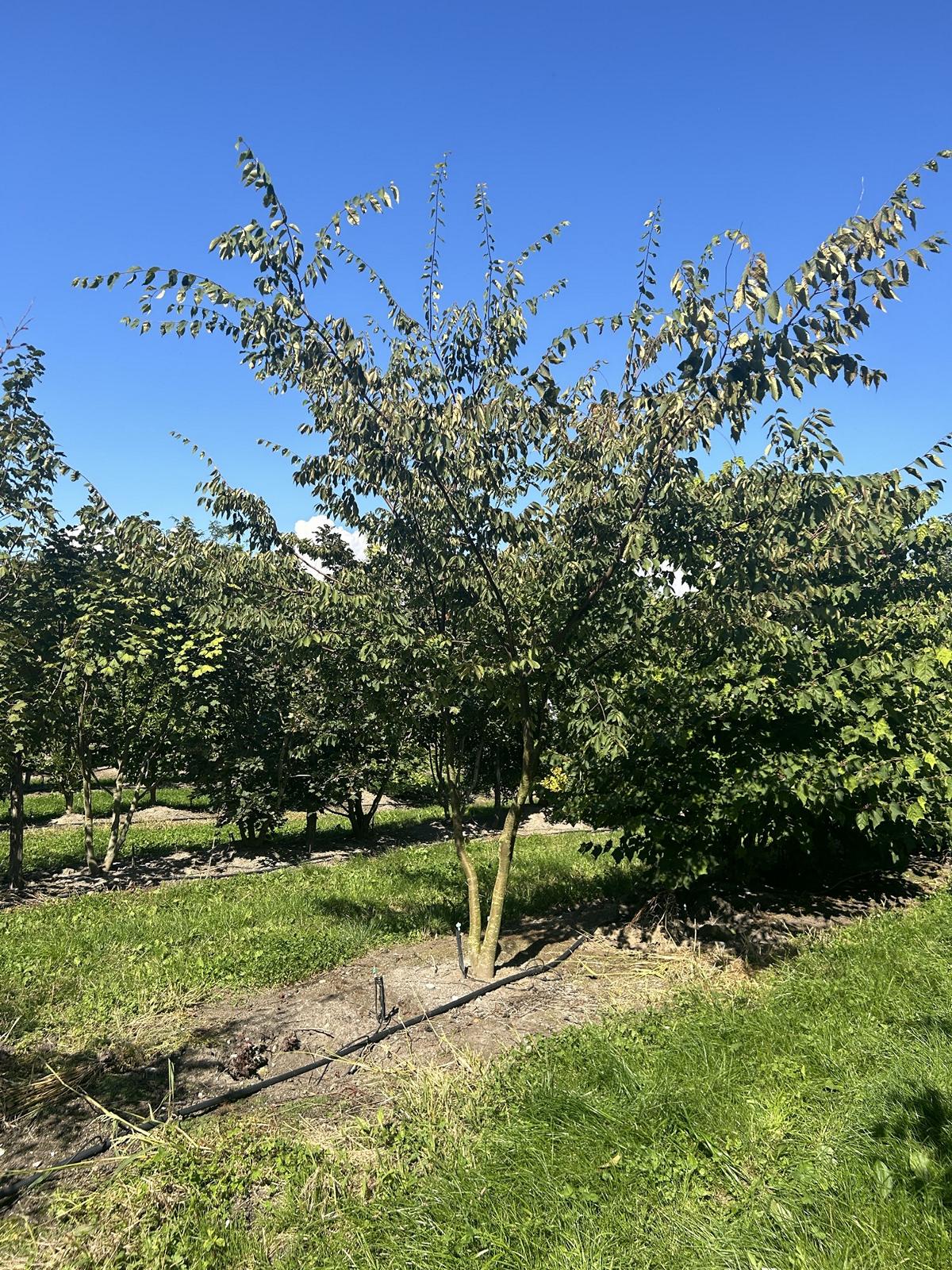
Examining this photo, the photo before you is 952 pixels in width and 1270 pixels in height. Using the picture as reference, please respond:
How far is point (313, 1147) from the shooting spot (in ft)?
12.3

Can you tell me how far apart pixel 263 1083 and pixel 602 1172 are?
2.25m

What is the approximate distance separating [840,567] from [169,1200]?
8903mm

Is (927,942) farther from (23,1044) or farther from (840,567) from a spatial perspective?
(23,1044)

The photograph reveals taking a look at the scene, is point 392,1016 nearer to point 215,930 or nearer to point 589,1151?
point 589,1151

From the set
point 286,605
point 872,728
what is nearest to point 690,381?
point 286,605

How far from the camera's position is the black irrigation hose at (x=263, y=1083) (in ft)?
12.2

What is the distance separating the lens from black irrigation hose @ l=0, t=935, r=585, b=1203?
3721mm

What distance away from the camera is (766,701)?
288 inches

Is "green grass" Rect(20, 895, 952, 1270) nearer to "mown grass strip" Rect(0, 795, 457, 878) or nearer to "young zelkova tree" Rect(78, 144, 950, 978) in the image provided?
"young zelkova tree" Rect(78, 144, 950, 978)

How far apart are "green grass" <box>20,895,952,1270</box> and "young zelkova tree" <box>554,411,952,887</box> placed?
7.06 ft

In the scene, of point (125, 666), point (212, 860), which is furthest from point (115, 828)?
point (125, 666)

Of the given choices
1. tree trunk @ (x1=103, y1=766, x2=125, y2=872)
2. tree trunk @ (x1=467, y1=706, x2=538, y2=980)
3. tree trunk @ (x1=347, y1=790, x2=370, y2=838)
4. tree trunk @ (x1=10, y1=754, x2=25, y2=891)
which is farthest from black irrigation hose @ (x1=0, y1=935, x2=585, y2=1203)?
tree trunk @ (x1=347, y1=790, x2=370, y2=838)

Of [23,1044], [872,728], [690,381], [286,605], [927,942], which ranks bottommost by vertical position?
[23,1044]

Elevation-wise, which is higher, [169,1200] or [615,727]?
[615,727]
